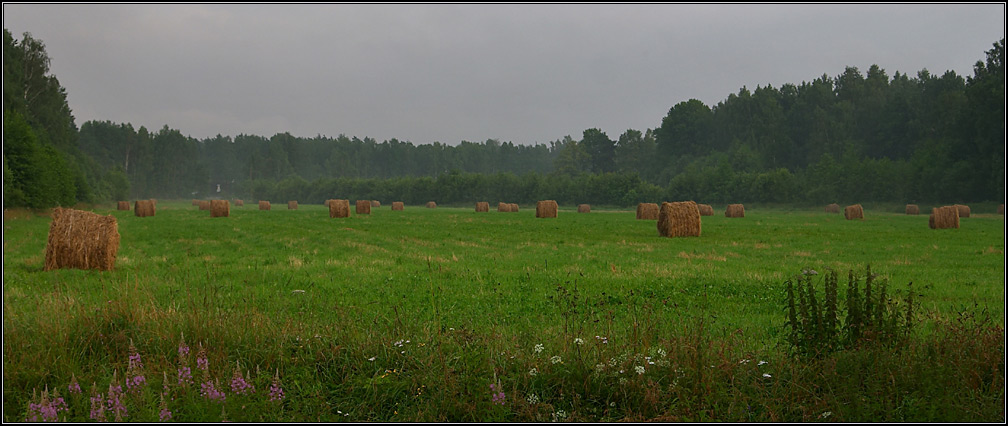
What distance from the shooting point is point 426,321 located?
28.0ft

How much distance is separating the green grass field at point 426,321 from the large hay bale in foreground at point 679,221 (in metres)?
7.46

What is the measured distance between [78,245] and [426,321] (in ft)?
36.7

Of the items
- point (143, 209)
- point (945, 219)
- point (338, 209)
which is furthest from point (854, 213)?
point (143, 209)

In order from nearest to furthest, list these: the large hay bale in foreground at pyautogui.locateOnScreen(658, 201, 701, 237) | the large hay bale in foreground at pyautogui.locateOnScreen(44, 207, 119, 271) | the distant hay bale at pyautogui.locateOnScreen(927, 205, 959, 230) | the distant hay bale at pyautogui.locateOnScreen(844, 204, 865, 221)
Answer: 1. the large hay bale in foreground at pyautogui.locateOnScreen(44, 207, 119, 271)
2. the large hay bale in foreground at pyautogui.locateOnScreen(658, 201, 701, 237)
3. the distant hay bale at pyautogui.locateOnScreen(927, 205, 959, 230)
4. the distant hay bale at pyautogui.locateOnScreen(844, 204, 865, 221)

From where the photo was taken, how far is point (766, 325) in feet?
29.4

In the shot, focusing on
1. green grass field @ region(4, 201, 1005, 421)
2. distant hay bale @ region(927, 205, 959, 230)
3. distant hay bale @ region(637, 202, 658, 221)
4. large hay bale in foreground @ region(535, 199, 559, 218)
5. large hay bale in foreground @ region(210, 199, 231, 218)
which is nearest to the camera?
green grass field @ region(4, 201, 1005, 421)

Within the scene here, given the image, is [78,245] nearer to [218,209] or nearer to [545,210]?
[545,210]

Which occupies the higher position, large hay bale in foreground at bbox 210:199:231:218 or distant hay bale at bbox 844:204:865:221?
large hay bale in foreground at bbox 210:199:231:218

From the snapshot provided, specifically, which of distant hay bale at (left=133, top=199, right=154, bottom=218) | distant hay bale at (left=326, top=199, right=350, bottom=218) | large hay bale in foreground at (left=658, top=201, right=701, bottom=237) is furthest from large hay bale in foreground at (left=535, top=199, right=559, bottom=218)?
distant hay bale at (left=133, top=199, right=154, bottom=218)

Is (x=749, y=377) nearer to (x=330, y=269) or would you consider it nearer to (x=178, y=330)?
(x=178, y=330)

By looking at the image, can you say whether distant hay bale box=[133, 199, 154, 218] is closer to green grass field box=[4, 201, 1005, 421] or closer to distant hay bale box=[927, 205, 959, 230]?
green grass field box=[4, 201, 1005, 421]

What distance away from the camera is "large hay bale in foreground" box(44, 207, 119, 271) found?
14805 millimetres

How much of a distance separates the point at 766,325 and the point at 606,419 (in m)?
4.78

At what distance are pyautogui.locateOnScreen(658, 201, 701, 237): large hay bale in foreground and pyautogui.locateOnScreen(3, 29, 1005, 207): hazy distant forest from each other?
120 ft
